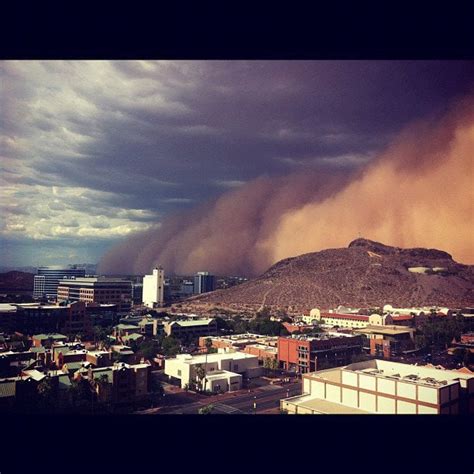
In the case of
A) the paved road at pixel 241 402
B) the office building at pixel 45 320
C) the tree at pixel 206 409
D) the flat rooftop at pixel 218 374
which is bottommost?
the paved road at pixel 241 402

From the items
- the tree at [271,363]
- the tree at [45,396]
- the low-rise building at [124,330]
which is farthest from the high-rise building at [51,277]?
the tree at [45,396]

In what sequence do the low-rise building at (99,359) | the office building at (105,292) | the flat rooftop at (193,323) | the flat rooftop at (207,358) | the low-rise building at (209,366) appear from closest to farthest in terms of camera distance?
the low-rise building at (99,359)
the low-rise building at (209,366)
the flat rooftop at (207,358)
the flat rooftop at (193,323)
the office building at (105,292)

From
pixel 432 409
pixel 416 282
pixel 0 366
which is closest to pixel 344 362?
pixel 432 409

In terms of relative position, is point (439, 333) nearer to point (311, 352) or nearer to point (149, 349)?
point (311, 352)

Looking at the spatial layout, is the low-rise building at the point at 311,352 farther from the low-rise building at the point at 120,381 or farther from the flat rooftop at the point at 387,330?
the low-rise building at the point at 120,381
